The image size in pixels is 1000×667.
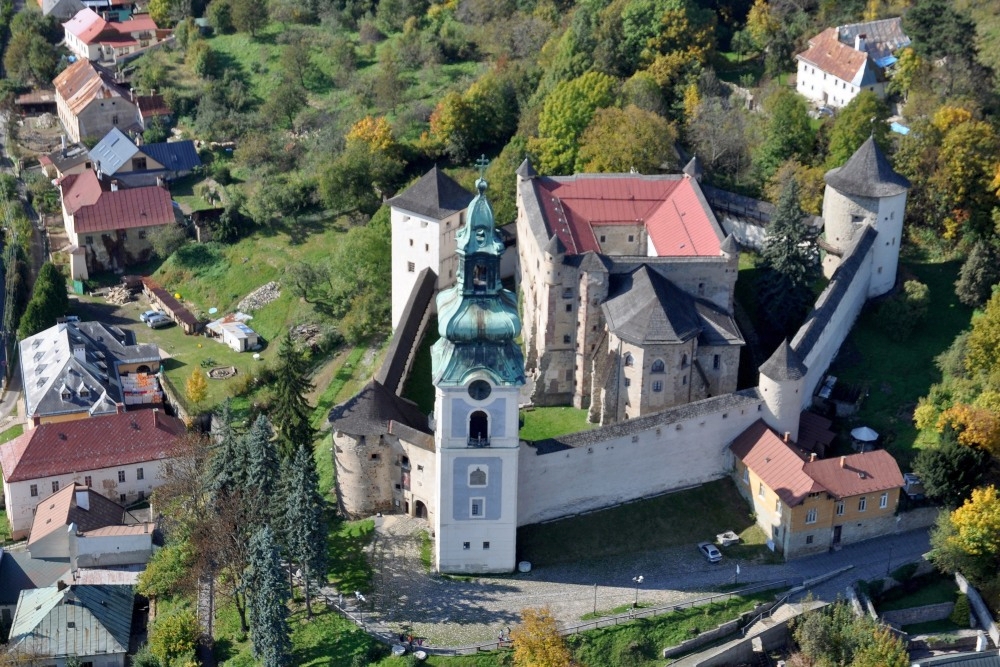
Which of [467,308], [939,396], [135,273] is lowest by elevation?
[135,273]

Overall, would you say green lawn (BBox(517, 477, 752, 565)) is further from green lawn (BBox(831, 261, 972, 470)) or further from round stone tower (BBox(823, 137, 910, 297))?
round stone tower (BBox(823, 137, 910, 297))

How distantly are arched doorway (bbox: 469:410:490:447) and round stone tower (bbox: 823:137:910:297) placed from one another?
26.0 metres

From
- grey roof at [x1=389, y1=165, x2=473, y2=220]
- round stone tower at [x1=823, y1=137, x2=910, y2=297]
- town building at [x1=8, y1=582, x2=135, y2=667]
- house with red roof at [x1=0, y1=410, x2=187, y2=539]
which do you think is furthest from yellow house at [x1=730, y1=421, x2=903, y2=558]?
house with red roof at [x1=0, y1=410, x2=187, y2=539]

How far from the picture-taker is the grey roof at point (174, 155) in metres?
125

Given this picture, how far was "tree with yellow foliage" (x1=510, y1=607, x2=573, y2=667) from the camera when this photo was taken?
66812 mm

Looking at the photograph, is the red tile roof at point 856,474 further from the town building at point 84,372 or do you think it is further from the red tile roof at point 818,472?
the town building at point 84,372

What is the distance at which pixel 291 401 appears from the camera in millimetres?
78938

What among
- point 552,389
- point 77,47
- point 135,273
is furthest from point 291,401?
point 77,47

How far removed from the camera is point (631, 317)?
253 feet

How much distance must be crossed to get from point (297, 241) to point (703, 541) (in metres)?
47.3

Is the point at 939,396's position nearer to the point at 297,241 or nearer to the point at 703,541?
the point at 703,541

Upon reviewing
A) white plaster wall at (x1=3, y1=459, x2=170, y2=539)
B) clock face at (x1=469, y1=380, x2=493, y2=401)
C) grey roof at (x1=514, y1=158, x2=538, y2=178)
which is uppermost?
grey roof at (x1=514, y1=158, x2=538, y2=178)

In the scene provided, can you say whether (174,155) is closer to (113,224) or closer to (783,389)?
(113,224)

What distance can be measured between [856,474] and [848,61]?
123 feet
